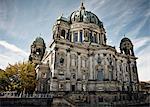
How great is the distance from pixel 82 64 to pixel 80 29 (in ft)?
39.6

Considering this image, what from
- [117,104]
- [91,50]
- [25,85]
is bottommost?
[117,104]

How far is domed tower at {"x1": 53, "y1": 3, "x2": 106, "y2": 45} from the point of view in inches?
1870

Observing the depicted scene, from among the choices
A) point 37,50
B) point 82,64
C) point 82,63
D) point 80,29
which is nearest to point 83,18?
point 80,29

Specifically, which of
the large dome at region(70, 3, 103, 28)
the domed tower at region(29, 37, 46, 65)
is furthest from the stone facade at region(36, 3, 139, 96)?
the domed tower at region(29, 37, 46, 65)

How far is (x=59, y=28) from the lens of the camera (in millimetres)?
46125

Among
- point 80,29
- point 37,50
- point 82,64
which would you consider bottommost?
point 82,64

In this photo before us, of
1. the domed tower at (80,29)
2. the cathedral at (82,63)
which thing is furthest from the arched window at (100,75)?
the domed tower at (80,29)

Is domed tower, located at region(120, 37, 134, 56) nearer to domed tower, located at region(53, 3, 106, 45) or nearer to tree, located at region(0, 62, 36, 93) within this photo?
domed tower, located at region(53, 3, 106, 45)

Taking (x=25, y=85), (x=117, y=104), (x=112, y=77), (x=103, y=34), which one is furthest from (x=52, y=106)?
(x=103, y=34)

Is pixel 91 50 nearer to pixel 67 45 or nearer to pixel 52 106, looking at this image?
pixel 67 45

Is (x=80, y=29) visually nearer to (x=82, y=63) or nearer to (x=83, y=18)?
(x=83, y=18)

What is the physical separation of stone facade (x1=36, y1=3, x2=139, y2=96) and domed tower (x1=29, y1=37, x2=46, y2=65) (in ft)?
27.9

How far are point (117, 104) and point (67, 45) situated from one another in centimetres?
1821

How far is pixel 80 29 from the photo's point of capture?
4928 cm
